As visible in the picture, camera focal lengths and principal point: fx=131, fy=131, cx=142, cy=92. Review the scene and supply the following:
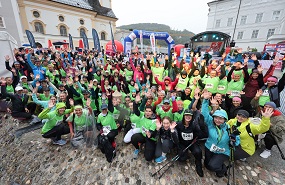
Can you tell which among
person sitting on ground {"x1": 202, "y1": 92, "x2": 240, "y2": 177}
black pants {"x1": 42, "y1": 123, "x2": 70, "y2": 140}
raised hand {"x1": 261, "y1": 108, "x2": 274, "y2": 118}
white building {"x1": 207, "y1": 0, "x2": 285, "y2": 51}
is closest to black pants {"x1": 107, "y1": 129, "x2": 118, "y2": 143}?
black pants {"x1": 42, "y1": 123, "x2": 70, "y2": 140}

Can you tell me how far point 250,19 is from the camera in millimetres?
32969

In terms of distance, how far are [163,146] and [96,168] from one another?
6.39 ft

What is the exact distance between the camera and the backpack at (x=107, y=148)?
3802 mm

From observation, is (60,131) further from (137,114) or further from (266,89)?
(266,89)

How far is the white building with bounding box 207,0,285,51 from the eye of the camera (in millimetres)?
29516

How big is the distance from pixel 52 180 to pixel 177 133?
3.48 meters

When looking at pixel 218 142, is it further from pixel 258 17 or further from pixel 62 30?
pixel 258 17

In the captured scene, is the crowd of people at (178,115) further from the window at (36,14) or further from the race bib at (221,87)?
the window at (36,14)

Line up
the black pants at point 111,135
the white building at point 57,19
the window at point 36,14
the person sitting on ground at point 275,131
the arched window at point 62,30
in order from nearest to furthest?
1. the person sitting on ground at point 275,131
2. the black pants at point 111,135
3. the white building at point 57,19
4. the window at point 36,14
5. the arched window at point 62,30

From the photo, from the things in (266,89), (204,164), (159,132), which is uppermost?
(266,89)

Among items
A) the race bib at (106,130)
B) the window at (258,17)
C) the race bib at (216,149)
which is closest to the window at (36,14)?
the race bib at (106,130)

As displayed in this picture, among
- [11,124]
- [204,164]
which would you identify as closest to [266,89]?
[204,164]

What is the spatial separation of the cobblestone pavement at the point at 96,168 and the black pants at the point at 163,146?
0.34 meters

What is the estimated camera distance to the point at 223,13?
118 feet
